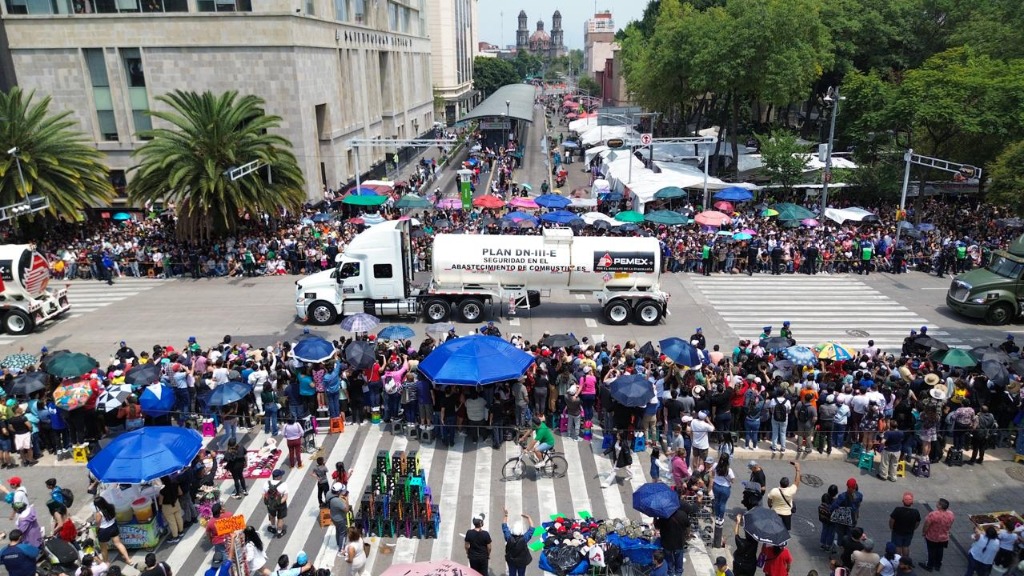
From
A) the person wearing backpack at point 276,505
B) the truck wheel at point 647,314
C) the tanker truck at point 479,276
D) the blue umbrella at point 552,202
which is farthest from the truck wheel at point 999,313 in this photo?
the person wearing backpack at point 276,505

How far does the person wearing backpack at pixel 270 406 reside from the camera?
16.5m

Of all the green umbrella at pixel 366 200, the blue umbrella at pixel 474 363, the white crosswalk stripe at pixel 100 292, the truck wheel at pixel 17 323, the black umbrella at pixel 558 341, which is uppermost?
the green umbrella at pixel 366 200

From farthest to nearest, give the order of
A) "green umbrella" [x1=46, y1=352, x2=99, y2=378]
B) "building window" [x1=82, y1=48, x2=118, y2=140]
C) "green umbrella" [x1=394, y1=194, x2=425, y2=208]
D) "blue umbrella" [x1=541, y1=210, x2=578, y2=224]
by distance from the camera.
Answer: "building window" [x1=82, y1=48, x2=118, y2=140]
"green umbrella" [x1=394, y1=194, x2=425, y2=208]
"blue umbrella" [x1=541, y1=210, x2=578, y2=224]
"green umbrella" [x1=46, y1=352, x2=99, y2=378]

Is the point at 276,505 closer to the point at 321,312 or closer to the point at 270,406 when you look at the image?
the point at 270,406

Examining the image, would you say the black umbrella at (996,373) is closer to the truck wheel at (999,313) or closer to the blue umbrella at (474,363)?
the truck wheel at (999,313)

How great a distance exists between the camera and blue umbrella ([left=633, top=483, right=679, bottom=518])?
11188 mm

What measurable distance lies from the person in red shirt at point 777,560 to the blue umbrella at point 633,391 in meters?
4.49

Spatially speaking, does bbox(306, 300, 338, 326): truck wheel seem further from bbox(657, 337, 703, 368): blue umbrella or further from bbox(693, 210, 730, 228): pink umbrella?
bbox(693, 210, 730, 228): pink umbrella

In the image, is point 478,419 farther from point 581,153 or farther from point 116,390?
point 581,153

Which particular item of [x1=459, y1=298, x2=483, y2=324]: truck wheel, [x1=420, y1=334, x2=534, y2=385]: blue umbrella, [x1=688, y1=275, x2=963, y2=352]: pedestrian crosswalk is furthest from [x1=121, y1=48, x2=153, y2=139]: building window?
[x1=420, y1=334, x2=534, y2=385]: blue umbrella

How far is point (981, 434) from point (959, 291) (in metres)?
11.9

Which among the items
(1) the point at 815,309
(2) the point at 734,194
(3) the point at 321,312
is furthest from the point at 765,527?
(2) the point at 734,194

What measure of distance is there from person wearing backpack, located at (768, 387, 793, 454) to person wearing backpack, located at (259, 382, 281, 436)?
1160cm

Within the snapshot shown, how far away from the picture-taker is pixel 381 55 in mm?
65188
